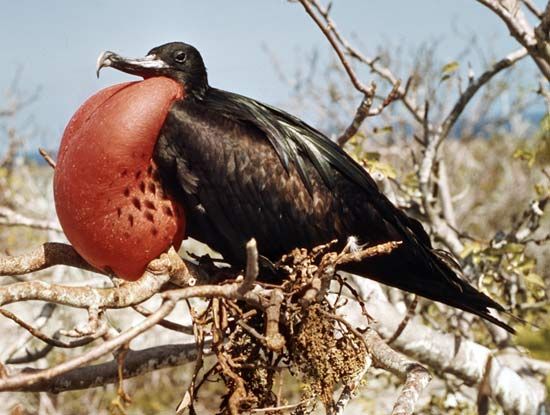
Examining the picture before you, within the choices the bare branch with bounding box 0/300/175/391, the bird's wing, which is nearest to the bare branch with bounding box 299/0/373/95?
the bird's wing

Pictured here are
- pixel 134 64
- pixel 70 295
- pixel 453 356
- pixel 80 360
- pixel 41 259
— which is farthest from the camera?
pixel 453 356

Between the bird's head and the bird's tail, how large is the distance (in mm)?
679

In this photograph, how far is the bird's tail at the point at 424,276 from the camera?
2.41m

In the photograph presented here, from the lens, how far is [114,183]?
190 cm

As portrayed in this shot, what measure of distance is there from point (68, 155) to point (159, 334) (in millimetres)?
3130

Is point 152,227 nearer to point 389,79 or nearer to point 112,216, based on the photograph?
point 112,216

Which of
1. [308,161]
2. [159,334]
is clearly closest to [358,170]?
[308,161]

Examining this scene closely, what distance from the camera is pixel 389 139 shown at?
8.59 m

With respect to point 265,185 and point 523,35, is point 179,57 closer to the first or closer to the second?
point 265,185

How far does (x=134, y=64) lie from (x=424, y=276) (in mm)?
1023

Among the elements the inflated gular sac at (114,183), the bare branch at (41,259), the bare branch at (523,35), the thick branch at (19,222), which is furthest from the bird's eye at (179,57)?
the thick branch at (19,222)

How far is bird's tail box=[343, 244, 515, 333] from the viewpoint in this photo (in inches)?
95.0

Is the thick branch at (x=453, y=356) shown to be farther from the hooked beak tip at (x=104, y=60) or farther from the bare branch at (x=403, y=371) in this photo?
the hooked beak tip at (x=104, y=60)

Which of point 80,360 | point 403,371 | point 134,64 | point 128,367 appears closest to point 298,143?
point 134,64
